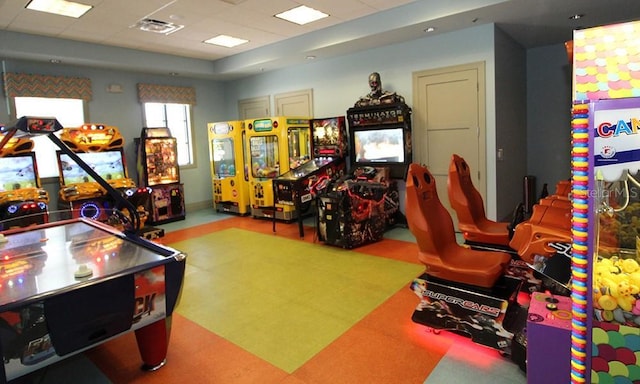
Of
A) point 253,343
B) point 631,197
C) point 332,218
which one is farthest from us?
point 332,218

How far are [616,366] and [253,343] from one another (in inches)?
82.4

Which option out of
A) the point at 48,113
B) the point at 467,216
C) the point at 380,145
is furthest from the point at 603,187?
the point at 48,113

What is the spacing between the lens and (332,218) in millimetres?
4934

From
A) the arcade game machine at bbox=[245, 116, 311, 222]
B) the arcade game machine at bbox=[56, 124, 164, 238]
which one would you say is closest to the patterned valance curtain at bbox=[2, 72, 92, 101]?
the arcade game machine at bbox=[56, 124, 164, 238]

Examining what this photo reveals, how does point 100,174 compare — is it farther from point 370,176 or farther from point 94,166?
point 370,176

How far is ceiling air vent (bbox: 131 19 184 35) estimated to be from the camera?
5.16m

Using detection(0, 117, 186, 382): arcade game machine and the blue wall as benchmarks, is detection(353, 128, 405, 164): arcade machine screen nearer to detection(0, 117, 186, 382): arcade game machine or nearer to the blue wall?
the blue wall

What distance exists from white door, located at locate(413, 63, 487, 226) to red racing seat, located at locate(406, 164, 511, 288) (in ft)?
7.96

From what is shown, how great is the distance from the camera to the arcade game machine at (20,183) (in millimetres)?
4484

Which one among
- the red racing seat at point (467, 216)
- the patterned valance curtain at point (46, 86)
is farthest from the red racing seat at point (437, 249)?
the patterned valance curtain at point (46, 86)

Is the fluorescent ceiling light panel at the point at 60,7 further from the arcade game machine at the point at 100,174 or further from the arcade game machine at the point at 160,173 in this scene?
the arcade game machine at the point at 160,173

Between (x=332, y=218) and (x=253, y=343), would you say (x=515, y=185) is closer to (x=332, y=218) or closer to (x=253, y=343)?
(x=332, y=218)

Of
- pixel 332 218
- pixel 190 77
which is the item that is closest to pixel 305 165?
pixel 332 218

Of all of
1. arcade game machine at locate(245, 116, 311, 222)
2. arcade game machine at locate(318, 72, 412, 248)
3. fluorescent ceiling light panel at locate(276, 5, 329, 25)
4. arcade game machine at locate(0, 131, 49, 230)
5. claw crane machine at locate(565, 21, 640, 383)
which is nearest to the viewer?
claw crane machine at locate(565, 21, 640, 383)
